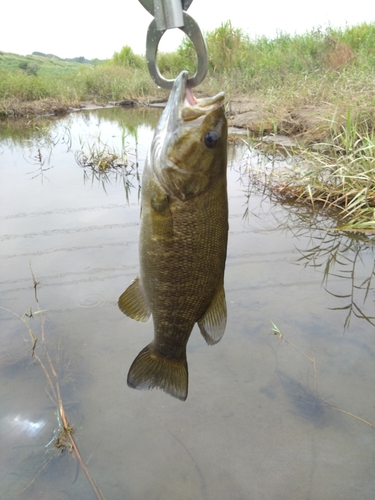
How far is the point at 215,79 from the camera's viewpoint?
17.4 metres

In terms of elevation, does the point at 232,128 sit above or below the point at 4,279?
above

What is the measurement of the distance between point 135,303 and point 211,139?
834 mm

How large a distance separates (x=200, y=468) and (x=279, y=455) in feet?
1.59

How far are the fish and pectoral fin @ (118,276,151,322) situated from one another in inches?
5.7

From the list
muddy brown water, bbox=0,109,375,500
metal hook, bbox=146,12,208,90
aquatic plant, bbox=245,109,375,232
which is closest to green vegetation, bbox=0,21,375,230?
aquatic plant, bbox=245,109,375,232

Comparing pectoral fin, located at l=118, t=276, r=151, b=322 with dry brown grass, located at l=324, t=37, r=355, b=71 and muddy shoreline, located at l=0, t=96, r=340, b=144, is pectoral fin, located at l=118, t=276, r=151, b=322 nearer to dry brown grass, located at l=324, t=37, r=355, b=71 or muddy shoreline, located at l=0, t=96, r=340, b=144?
muddy shoreline, located at l=0, t=96, r=340, b=144

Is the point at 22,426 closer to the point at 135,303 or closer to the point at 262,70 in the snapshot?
the point at 135,303

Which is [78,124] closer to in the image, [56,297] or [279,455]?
[56,297]

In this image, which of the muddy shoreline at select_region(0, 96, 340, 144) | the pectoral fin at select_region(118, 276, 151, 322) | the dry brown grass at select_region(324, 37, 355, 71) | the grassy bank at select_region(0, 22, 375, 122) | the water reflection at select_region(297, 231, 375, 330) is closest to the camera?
the pectoral fin at select_region(118, 276, 151, 322)

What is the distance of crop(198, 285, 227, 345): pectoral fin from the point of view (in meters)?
1.73

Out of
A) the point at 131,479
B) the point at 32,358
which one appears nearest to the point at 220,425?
the point at 131,479

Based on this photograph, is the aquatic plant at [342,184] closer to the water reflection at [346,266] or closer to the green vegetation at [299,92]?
the green vegetation at [299,92]

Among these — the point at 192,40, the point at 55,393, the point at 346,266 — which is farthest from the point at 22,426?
the point at 346,266

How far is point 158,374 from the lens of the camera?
6.50ft
